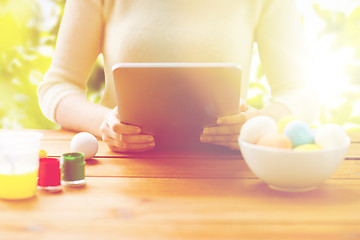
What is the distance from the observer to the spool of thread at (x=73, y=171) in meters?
0.78

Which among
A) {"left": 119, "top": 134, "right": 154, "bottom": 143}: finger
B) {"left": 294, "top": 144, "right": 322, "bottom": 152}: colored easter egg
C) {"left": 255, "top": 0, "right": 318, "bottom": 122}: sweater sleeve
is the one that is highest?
{"left": 255, "top": 0, "right": 318, "bottom": 122}: sweater sleeve

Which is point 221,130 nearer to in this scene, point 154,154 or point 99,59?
point 154,154

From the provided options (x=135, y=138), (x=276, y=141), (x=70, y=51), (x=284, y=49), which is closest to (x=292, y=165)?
(x=276, y=141)

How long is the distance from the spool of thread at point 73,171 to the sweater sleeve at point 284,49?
84cm

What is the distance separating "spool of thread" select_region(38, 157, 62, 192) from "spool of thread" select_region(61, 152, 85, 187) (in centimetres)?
2

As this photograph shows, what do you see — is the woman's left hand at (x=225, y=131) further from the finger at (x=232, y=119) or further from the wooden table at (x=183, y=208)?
the wooden table at (x=183, y=208)

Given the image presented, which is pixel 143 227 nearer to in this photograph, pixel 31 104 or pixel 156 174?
pixel 156 174

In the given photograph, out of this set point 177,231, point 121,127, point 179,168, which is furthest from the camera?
point 121,127

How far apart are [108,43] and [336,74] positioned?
3.70ft

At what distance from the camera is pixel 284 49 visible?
1475mm

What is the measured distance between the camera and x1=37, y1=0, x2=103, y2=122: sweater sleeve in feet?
4.68

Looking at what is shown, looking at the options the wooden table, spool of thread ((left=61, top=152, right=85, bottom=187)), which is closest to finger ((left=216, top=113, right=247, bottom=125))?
the wooden table

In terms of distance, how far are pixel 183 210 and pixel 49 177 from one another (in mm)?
270

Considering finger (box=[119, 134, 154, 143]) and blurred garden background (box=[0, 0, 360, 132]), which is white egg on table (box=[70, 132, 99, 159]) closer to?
finger (box=[119, 134, 154, 143])
